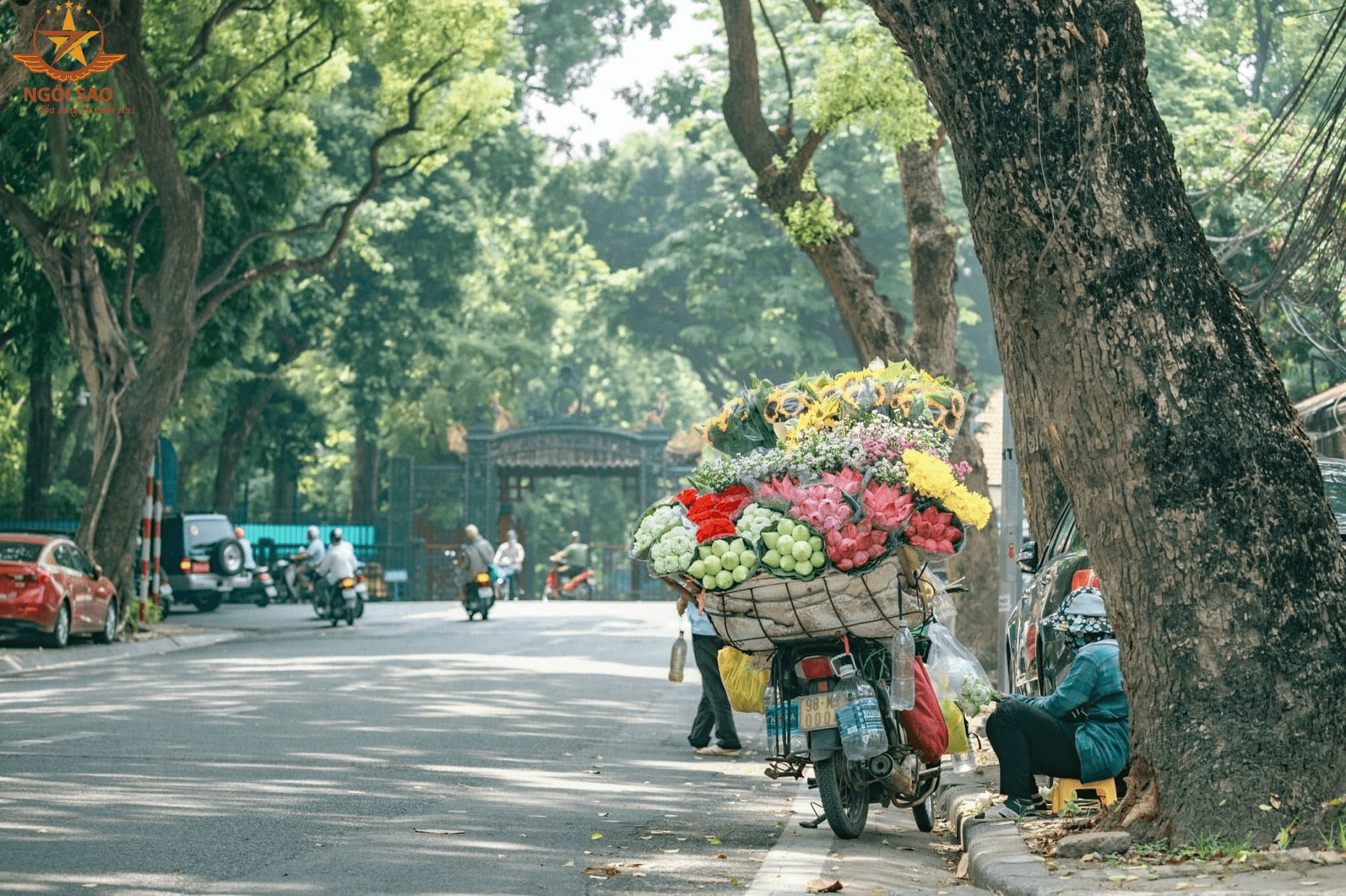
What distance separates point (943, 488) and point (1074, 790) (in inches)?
63.3

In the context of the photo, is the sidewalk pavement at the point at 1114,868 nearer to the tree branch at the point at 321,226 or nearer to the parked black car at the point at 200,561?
the tree branch at the point at 321,226

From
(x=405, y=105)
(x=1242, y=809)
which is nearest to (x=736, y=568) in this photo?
(x=1242, y=809)

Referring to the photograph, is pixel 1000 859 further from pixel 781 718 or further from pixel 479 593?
pixel 479 593

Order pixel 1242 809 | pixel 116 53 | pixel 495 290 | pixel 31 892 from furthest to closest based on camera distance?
pixel 495 290, pixel 116 53, pixel 1242 809, pixel 31 892

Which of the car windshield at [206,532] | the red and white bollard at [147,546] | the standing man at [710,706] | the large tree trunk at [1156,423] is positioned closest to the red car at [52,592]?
the red and white bollard at [147,546]

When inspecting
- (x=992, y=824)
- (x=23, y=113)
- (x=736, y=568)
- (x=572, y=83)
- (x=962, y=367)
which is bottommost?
(x=992, y=824)

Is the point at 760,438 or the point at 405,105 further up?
the point at 405,105

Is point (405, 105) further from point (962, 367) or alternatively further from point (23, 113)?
point (962, 367)

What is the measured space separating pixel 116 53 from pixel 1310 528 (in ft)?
59.4

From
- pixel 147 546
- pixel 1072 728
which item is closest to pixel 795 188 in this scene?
pixel 147 546

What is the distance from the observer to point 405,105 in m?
26.9

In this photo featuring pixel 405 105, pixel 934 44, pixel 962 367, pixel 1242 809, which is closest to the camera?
pixel 1242 809

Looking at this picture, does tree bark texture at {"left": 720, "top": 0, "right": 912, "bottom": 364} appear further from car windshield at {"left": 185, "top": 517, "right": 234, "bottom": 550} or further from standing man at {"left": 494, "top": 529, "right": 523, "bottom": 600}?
standing man at {"left": 494, "top": 529, "right": 523, "bottom": 600}

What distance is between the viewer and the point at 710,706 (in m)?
13.3
